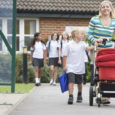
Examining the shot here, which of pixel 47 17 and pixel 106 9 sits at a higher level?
→ pixel 106 9

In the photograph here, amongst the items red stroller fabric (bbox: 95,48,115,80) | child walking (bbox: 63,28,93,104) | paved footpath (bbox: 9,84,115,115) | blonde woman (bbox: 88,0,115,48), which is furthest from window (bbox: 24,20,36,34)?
red stroller fabric (bbox: 95,48,115,80)

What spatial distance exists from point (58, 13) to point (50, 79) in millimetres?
5838

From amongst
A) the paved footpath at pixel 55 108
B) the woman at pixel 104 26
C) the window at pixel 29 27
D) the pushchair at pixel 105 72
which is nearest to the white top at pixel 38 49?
the window at pixel 29 27

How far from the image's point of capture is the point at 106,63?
1069 centimetres

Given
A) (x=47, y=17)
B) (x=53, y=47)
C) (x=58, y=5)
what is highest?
(x=58, y=5)

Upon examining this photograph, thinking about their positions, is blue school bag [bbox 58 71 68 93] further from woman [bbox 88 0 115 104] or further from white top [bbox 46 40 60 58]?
white top [bbox 46 40 60 58]

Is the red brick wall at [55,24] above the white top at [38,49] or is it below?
above

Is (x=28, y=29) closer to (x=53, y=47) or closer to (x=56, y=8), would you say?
(x=56, y=8)

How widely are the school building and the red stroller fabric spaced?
47.4 ft

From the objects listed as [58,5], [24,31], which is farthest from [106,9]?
[58,5]

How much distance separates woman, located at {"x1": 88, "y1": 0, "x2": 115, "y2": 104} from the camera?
11.3 metres

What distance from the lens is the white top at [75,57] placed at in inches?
475

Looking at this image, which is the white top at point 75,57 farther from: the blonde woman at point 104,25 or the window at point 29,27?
the window at point 29,27

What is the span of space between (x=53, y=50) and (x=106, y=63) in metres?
9.28
